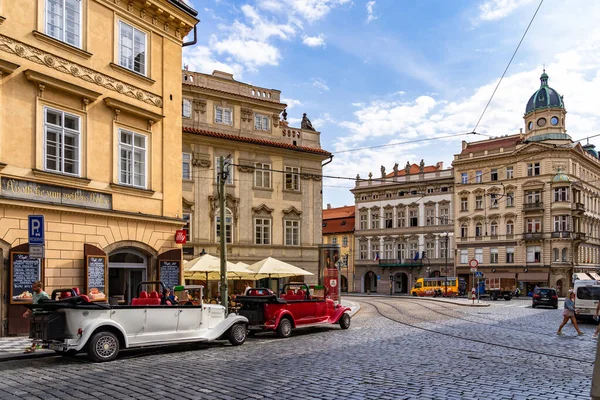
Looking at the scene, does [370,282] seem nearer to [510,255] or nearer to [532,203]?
[510,255]

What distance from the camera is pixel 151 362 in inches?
457

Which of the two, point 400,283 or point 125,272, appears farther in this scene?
point 400,283

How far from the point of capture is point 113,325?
11.7m

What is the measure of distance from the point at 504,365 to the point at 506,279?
52.5 m

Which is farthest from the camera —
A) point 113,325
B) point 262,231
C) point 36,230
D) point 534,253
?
point 534,253

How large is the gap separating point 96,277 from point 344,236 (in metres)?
62.6

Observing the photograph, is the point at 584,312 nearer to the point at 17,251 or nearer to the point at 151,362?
the point at 151,362

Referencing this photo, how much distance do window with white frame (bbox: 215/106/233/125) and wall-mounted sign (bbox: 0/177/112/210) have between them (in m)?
17.0

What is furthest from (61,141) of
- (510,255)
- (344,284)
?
(344,284)

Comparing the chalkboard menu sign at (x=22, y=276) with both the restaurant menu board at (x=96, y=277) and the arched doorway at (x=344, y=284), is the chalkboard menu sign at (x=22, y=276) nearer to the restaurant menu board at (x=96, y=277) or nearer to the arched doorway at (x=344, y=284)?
the restaurant menu board at (x=96, y=277)

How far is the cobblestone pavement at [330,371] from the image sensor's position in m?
8.45

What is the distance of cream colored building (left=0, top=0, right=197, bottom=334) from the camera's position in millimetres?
15156

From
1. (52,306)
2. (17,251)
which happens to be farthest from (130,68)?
(52,306)

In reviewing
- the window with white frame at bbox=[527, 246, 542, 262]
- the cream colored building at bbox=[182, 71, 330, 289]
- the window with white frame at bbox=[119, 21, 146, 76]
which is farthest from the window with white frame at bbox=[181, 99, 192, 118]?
the window with white frame at bbox=[527, 246, 542, 262]
